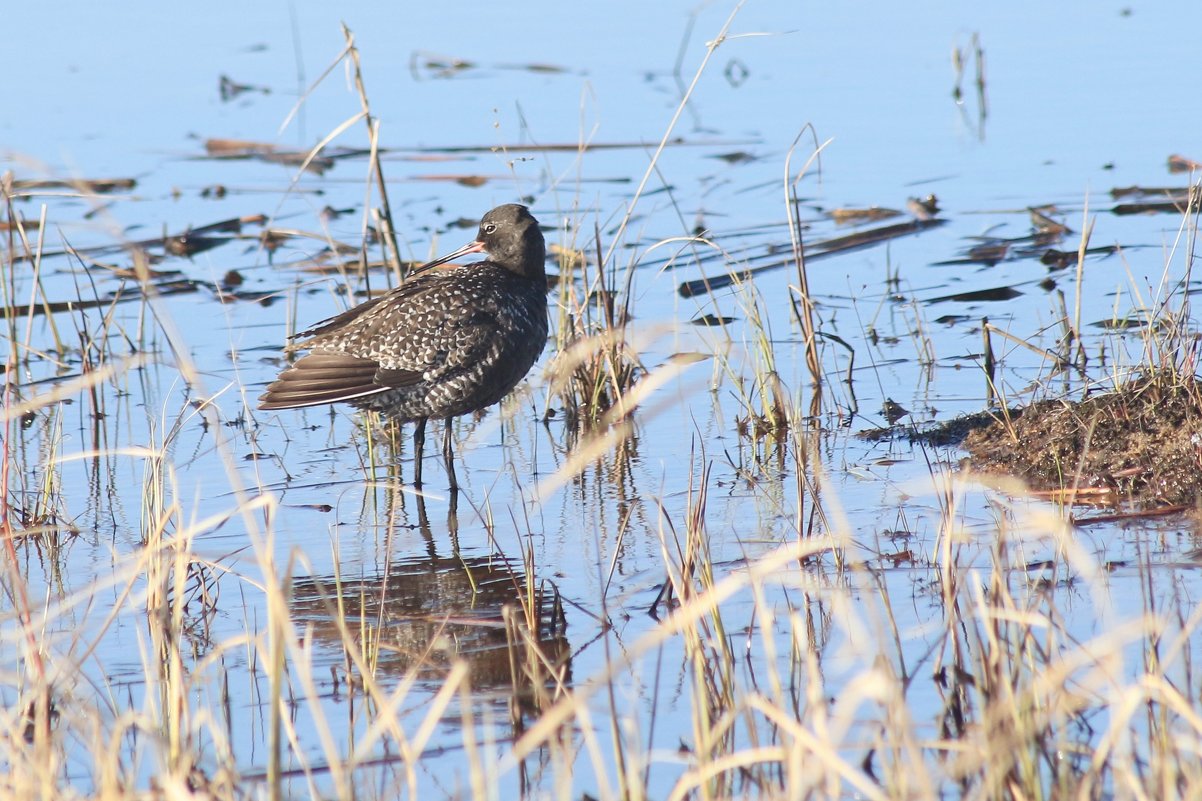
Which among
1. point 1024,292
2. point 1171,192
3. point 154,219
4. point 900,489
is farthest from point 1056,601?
point 154,219

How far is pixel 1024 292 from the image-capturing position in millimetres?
9906

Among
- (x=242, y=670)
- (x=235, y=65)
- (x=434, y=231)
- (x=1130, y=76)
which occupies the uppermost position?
(x=235, y=65)

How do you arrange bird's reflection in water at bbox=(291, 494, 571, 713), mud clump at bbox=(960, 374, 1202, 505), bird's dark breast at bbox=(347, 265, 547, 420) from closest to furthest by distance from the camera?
bird's reflection in water at bbox=(291, 494, 571, 713)
mud clump at bbox=(960, 374, 1202, 505)
bird's dark breast at bbox=(347, 265, 547, 420)

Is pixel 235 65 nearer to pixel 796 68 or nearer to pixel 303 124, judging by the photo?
pixel 303 124

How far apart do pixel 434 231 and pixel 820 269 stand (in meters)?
2.64

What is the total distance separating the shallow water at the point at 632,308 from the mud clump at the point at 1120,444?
0.29m

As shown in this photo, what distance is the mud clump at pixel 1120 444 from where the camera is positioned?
6.28m

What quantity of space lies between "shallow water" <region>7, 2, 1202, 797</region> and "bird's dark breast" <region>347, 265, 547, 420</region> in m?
0.38

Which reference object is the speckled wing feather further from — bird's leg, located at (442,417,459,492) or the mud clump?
the mud clump

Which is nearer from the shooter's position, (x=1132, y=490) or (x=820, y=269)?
(x=1132, y=490)

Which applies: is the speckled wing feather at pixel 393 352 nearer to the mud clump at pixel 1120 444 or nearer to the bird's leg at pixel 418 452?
the bird's leg at pixel 418 452

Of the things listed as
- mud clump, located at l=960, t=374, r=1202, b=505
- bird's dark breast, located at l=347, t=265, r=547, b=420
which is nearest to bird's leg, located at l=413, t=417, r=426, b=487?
bird's dark breast, located at l=347, t=265, r=547, b=420

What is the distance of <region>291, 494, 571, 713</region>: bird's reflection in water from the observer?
5301mm

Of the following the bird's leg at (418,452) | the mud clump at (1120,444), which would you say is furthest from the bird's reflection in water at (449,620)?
the mud clump at (1120,444)
